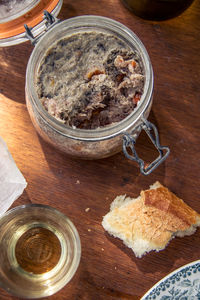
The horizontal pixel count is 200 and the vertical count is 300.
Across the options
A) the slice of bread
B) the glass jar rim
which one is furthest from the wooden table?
the glass jar rim

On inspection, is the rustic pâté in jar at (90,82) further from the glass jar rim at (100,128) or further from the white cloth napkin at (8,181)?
the white cloth napkin at (8,181)

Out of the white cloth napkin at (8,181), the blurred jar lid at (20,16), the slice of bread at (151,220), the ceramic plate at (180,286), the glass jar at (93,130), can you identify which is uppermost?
the blurred jar lid at (20,16)

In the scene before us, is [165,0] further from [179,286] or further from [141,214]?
[179,286]

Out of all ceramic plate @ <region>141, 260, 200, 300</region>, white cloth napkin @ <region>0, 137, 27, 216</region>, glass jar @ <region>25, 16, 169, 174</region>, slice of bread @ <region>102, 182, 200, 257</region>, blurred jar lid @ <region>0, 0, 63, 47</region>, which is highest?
blurred jar lid @ <region>0, 0, 63, 47</region>

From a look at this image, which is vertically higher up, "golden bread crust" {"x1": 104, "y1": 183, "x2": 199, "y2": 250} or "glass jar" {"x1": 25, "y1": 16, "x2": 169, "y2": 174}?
"glass jar" {"x1": 25, "y1": 16, "x2": 169, "y2": 174}

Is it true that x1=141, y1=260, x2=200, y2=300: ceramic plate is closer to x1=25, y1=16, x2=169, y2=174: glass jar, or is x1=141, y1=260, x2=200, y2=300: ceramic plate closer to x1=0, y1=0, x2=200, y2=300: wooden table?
x1=0, y1=0, x2=200, y2=300: wooden table

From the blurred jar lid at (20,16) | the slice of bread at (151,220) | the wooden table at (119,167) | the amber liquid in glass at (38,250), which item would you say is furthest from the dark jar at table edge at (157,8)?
the amber liquid in glass at (38,250)

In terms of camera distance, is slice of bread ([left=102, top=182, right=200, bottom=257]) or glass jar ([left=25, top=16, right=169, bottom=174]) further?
slice of bread ([left=102, top=182, right=200, bottom=257])
